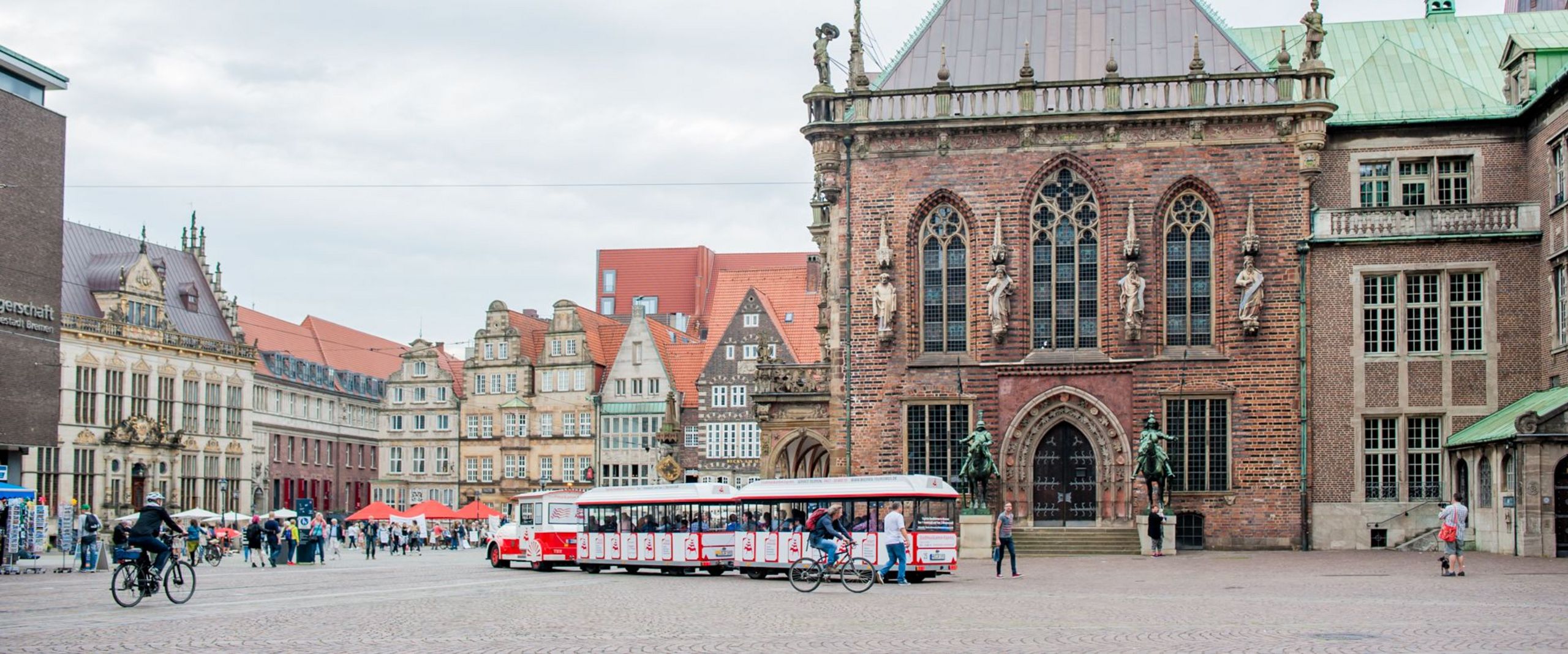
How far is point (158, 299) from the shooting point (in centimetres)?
7606

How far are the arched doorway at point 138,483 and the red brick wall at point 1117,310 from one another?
139 ft

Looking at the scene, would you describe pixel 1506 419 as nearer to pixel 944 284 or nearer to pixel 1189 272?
pixel 1189 272

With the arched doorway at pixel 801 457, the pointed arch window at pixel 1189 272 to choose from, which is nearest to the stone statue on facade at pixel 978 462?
the pointed arch window at pixel 1189 272

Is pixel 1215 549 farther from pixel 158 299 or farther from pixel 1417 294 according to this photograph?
pixel 158 299

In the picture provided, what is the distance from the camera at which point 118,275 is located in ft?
244

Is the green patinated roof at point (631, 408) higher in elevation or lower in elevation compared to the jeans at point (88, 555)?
higher

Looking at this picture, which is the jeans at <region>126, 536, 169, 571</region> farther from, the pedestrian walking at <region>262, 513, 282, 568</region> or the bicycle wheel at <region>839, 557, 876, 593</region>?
the pedestrian walking at <region>262, 513, 282, 568</region>

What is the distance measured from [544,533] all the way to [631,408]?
48867 millimetres

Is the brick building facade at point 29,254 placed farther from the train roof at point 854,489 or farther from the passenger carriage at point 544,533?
the train roof at point 854,489

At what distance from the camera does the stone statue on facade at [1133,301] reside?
41.1m

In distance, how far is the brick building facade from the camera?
4781 centimetres

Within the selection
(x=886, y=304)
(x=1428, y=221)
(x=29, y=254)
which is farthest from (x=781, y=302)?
(x=1428, y=221)

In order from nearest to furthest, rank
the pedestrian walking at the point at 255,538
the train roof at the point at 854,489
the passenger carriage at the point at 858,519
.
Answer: the passenger carriage at the point at 858,519
the train roof at the point at 854,489
the pedestrian walking at the point at 255,538

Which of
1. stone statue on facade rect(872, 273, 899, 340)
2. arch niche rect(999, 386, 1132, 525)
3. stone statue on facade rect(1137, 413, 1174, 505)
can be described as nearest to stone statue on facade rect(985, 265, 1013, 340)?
arch niche rect(999, 386, 1132, 525)
